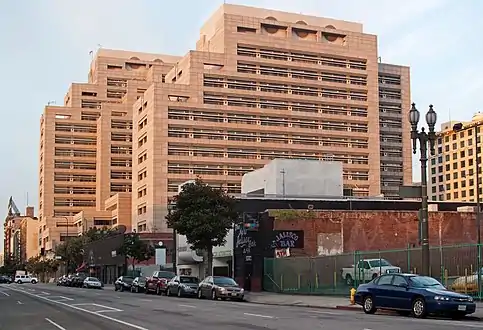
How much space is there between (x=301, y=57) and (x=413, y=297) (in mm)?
103315

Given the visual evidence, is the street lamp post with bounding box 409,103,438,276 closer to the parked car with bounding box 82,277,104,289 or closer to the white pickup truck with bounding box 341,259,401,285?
the white pickup truck with bounding box 341,259,401,285

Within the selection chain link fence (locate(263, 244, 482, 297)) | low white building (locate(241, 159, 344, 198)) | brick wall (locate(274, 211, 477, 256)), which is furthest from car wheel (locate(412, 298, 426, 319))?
low white building (locate(241, 159, 344, 198))

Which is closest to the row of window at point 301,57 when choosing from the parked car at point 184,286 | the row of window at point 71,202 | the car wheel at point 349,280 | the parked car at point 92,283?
the parked car at point 92,283

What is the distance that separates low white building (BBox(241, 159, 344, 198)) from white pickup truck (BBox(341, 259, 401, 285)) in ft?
107

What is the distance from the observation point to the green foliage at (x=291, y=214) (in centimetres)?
4769

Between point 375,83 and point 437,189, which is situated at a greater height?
point 375,83

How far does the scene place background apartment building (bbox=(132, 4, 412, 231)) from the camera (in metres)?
117

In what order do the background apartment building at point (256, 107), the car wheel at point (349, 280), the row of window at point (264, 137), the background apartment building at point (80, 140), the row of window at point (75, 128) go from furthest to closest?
the row of window at point (75, 128) < the background apartment building at point (80, 140) < the row of window at point (264, 137) < the background apartment building at point (256, 107) < the car wheel at point (349, 280)

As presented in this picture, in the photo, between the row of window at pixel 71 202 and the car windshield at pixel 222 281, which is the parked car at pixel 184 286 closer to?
the car windshield at pixel 222 281

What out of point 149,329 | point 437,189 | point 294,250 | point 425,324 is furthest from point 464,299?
point 437,189

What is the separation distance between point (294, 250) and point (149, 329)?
29.2 meters

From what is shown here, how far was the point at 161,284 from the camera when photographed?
163 feet

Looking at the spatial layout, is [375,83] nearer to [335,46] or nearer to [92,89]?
[335,46]

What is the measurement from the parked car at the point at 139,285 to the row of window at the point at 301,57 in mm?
69303
